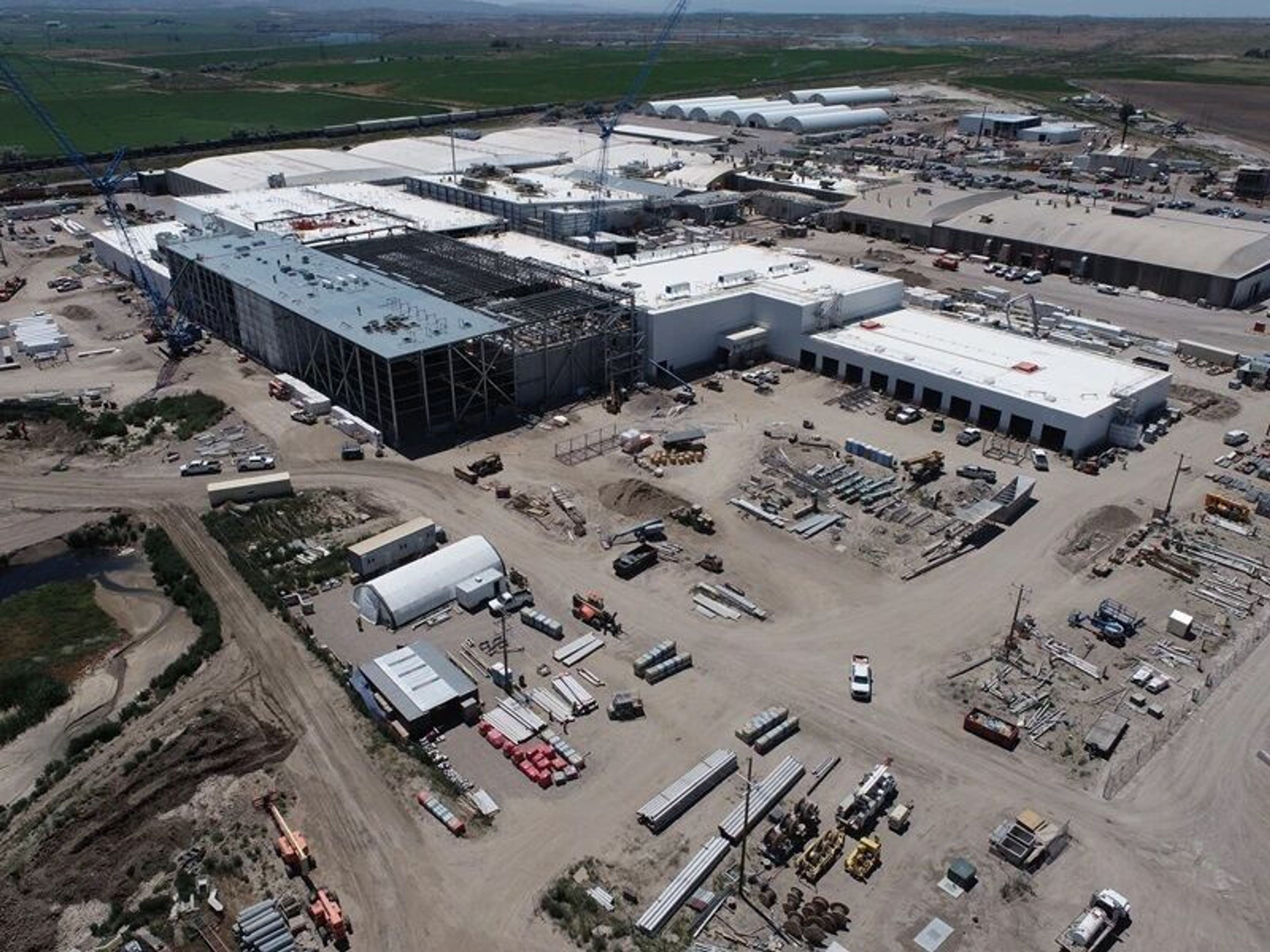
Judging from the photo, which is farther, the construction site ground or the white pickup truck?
the white pickup truck

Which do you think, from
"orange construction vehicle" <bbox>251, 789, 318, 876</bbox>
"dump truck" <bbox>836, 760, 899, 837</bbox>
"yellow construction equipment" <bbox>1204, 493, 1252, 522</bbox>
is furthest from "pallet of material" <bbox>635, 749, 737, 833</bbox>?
"yellow construction equipment" <bbox>1204, 493, 1252, 522</bbox>

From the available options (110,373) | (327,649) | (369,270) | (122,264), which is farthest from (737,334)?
(122,264)

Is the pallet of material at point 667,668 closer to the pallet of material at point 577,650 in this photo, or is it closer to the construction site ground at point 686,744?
the construction site ground at point 686,744

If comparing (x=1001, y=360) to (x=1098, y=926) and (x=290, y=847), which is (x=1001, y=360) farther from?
(x=290, y=847)

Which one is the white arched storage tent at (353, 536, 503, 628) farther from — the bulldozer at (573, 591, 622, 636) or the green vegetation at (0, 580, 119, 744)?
the green vegetation at (0, 580, 119, 744)

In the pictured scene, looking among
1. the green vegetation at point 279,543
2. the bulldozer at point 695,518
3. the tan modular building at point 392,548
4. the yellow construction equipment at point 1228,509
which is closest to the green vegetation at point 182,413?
the green vegetation at point 279,543

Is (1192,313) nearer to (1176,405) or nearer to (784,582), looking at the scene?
(1176,405)
